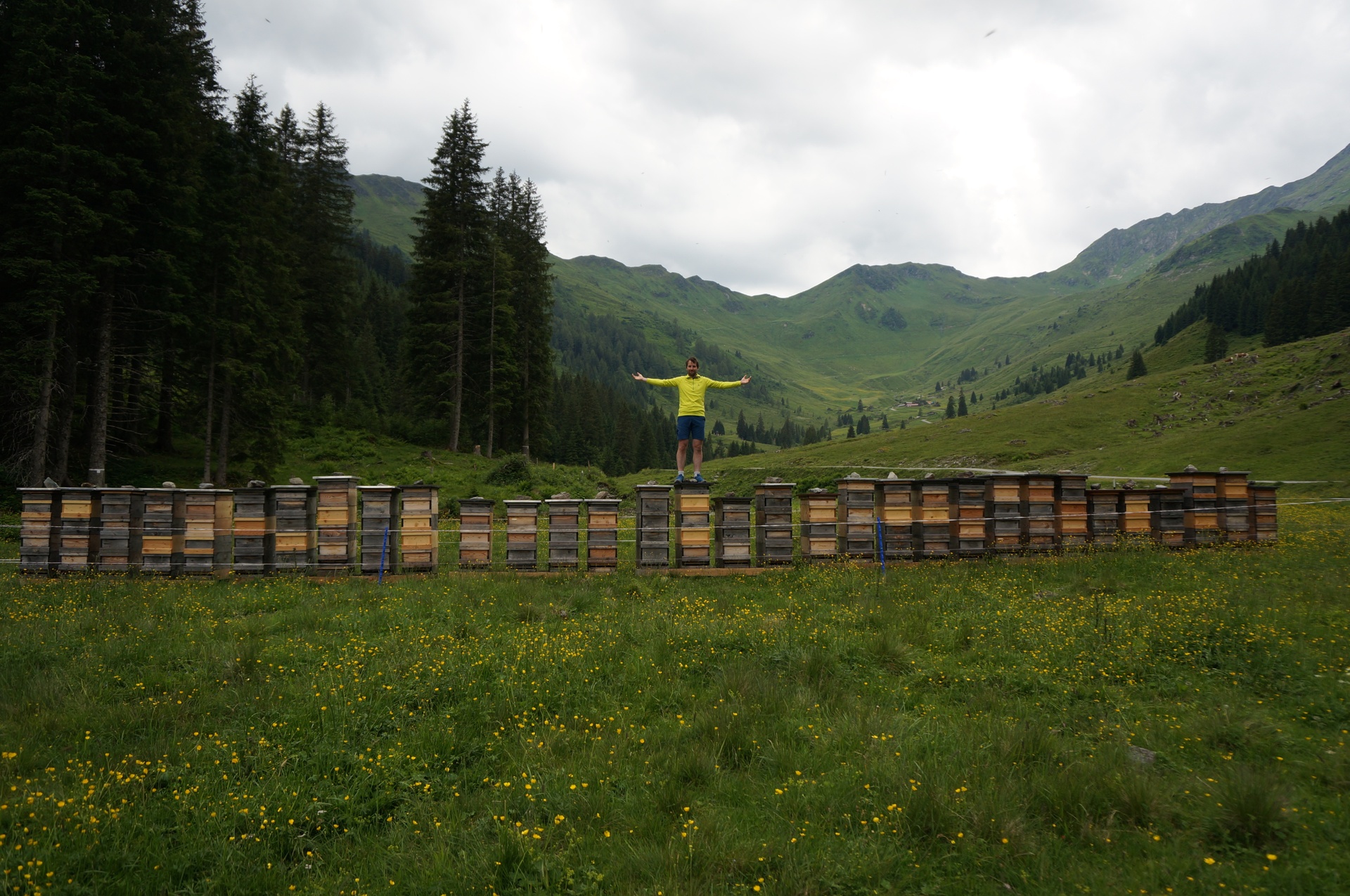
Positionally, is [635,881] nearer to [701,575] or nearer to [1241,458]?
[701,575]

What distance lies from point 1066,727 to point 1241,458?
6285 cm

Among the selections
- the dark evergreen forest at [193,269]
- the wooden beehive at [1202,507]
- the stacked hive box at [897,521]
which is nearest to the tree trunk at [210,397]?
the dark evergreen forest at [193,269]

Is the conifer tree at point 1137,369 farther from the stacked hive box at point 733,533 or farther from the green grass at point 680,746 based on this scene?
the stacked hive box at point 733,533

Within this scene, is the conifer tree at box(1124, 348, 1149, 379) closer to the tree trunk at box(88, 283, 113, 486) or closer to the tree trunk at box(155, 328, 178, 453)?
the tree trunk at box(155, 328, 178, 453)

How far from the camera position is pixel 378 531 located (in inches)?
616

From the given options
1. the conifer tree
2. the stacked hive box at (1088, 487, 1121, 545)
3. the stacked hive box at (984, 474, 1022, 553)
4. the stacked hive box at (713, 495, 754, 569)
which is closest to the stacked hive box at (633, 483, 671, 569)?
the stacked hive box at (713, 495, 754, 569)

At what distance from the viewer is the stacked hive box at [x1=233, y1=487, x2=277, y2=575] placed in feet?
50.7

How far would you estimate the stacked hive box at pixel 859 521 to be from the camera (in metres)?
16.2

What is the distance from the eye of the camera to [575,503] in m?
15.5

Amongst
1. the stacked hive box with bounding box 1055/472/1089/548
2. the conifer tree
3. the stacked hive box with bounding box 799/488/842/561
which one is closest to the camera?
the stacked hive box with bounding box 799/488/842/561

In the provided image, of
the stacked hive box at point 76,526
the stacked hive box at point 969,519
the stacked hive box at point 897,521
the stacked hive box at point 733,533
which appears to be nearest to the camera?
the stacked hive box at point 76,526

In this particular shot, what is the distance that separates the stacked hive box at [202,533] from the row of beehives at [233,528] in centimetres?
2

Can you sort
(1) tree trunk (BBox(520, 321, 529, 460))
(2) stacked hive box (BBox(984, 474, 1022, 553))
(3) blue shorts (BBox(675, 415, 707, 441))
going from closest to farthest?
(2) stacked hive box (BBox(984, 474, 1022, 553))
(3) blue shorts (BBox(675, 415, 707, 441))
(1) tree trunk (BBox(520, 321, 529, 460))

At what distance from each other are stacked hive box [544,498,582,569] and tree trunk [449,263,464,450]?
106 feet
